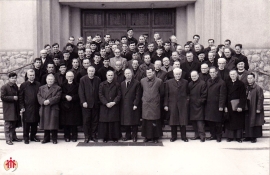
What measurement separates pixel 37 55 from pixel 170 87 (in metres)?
6.08

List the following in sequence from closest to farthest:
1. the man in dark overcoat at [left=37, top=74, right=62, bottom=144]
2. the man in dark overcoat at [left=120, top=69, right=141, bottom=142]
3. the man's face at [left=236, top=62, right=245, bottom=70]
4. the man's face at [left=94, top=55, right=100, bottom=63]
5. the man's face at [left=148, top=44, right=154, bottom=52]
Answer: the man in dark overcoat at [left=37, top=74, right=62, bottom=144] < the man in dark overcoat at [left=120, top=69, right=141, bottom=142] < the man's face at [left=236, top=62, right=245, bottom=70] < the man's face at [left=94, top=55, right=100, bottom=63] < the man's face at [left=148, top=44, right=154, bottom=52]

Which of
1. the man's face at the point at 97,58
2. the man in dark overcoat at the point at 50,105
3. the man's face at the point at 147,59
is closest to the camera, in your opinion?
the man in dark overcoat at the point at 50,105

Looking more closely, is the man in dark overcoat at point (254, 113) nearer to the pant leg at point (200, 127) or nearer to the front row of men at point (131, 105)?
the front row of men at point (131, 105)

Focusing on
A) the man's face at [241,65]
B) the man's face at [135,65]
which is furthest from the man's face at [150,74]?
the man's face at [241,65]

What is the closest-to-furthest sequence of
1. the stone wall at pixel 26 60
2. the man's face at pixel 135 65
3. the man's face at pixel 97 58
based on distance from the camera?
the man's face at pixel 135 65, the man's face at pixel 97 58, the stone wall at pixel 26 60

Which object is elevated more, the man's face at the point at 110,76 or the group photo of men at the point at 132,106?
the man's face at the point at 110,76

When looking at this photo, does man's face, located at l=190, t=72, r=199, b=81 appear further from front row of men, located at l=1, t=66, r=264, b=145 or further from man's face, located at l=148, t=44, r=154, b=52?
man's face, located at l=148, t=44, r=154, b=52

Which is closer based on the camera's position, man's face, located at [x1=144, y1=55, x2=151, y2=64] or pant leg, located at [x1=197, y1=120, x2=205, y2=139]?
pant leg, located at [x1=197, y1=120, x2=205, y2=139]

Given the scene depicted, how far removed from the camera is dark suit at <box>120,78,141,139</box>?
967 cm

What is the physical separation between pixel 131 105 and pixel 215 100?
2.06 metres

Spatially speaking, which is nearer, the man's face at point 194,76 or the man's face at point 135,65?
the man's face at point 194,76

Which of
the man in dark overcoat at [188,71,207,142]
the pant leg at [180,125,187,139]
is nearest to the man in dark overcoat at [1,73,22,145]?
the pant leg at [180,125,187,139]

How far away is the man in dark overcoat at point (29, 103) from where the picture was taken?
31.5 feet

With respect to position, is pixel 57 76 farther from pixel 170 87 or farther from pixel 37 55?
pixel 37 55
